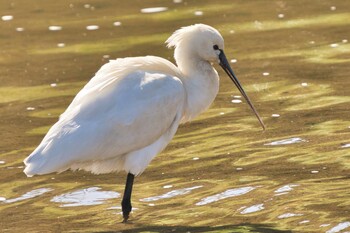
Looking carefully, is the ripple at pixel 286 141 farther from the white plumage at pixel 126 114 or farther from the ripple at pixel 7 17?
the ripple at pixel 7 17

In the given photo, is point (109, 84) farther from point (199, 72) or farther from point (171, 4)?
point (171, 4)

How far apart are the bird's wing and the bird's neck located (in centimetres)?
23

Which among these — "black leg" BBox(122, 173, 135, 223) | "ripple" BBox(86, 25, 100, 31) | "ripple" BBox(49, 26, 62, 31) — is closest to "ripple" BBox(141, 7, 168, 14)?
"ripple" BBox(86, 25, 100, 31)

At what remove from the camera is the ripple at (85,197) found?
31.0 ft

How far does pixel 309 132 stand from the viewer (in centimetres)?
1073

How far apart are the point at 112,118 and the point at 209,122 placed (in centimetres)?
266

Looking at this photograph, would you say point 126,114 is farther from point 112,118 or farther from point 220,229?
point 220,229

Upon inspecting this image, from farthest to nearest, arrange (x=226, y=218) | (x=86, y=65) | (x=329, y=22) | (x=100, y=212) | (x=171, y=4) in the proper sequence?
1. (x=171, y=4)
2. (x=329, y=22)
3. (x=86, y=65)
4. (x=100, y=212)
5. (x=226, y=218)

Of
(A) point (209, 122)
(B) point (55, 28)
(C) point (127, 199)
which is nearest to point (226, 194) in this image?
(C) point (127, 199)

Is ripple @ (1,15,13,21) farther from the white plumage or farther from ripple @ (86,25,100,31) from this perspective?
the white plumage

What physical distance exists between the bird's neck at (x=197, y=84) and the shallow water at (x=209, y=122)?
0.62 meters

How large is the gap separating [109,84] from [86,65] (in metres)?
5.23

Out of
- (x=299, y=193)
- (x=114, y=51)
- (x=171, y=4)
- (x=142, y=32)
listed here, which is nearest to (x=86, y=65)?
(x=114, y=51)

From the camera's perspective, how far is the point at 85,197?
958cm
